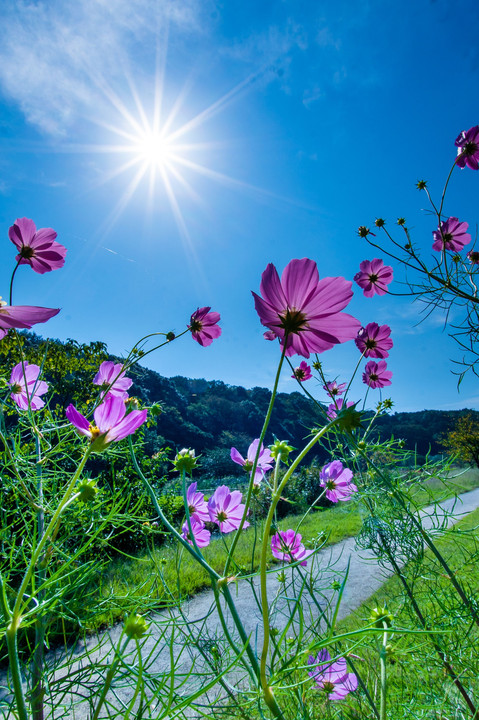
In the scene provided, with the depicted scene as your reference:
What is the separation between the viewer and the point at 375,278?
1314 millimetres

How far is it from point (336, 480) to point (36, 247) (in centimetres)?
97

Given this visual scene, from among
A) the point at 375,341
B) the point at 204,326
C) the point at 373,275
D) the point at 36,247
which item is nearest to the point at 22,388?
the point at 36,247

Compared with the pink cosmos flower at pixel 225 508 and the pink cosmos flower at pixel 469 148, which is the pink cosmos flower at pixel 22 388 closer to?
the pink cosmos flower at pixel 225 508

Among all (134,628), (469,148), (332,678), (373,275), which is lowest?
(332,678)

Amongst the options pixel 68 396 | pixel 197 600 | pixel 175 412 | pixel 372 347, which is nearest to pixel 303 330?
pixel 372 347

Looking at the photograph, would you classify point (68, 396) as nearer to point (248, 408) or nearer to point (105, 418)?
point (105, 418)

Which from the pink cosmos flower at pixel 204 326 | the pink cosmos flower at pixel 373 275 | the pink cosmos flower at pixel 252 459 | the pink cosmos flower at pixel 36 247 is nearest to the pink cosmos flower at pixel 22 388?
the pink cosmos flower at pixel 36 247

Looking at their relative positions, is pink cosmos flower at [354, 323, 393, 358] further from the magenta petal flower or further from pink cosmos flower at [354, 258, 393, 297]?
the magenta petal flower

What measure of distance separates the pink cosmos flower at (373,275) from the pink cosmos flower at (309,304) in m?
0.98

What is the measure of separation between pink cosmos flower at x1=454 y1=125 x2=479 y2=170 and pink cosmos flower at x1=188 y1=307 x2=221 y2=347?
2.98 feet

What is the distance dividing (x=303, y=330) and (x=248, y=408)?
18.0 meters

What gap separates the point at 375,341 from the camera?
102 centimetres

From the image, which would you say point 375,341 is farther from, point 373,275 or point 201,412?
point 201,412

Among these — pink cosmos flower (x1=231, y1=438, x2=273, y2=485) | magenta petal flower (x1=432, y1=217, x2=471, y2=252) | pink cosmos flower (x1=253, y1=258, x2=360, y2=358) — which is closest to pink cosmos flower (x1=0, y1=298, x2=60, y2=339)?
pink cosmos flower (x1=253, y1=258, x2=360, y2=358)
